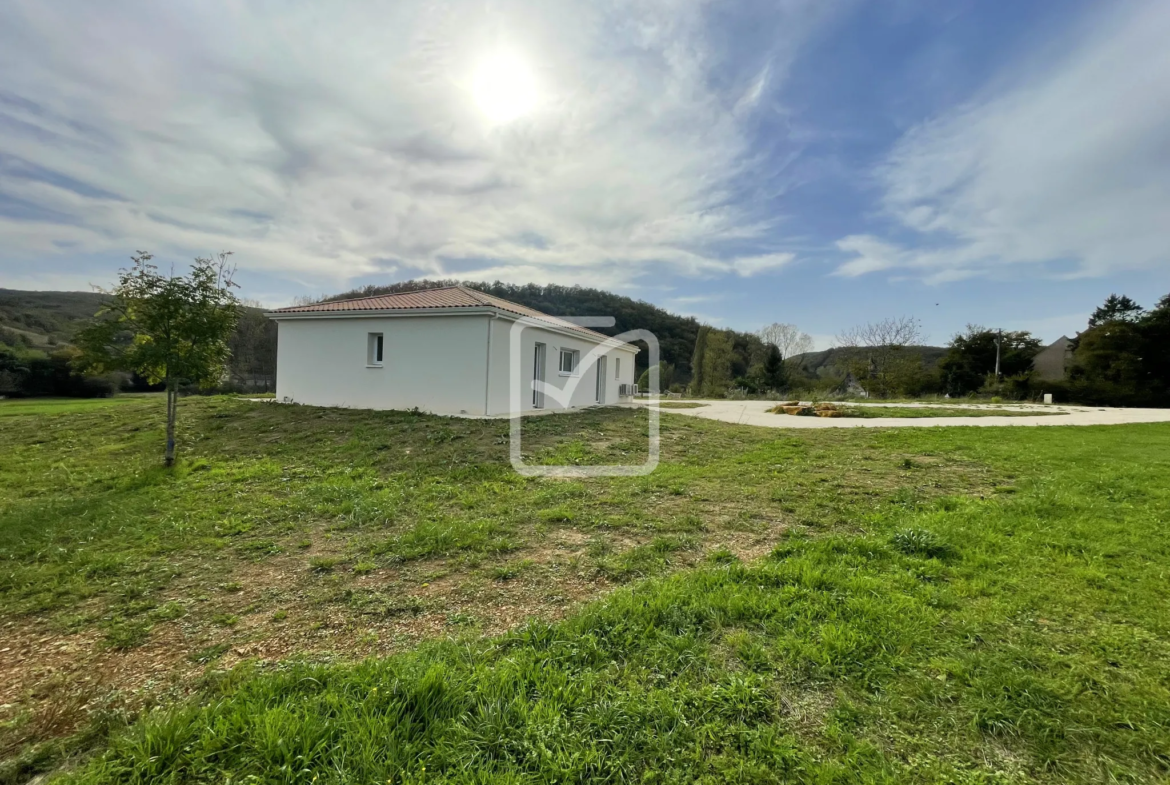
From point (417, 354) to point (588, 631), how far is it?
1131cm

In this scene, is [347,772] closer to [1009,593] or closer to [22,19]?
[1009,593]

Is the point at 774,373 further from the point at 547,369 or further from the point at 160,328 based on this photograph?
the point at 160,328

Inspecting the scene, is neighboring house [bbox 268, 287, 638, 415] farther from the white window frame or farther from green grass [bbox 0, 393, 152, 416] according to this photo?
green grass [bbox 0, 393, 152, 416]

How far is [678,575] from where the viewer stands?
3.65 m

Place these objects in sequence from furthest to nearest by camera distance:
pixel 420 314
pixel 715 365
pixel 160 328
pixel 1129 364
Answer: pixel 715 365, pixel 1129 364, pixel 420 314, pixel 160 328

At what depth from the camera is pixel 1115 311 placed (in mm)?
30438

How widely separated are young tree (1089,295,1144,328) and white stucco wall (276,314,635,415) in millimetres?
36689

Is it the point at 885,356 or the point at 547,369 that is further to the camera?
the point at 885,356

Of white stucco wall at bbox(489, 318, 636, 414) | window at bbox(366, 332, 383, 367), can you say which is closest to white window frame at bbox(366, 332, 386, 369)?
window at bbox(366, 332, 383, 367)

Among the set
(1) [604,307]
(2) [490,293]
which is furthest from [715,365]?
(2) [490,293]

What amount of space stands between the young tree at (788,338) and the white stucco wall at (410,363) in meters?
30.7

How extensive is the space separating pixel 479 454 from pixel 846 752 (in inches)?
277

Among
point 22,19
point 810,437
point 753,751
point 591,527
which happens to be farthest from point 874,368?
point 22,19

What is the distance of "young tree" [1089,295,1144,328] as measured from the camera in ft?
93.6
